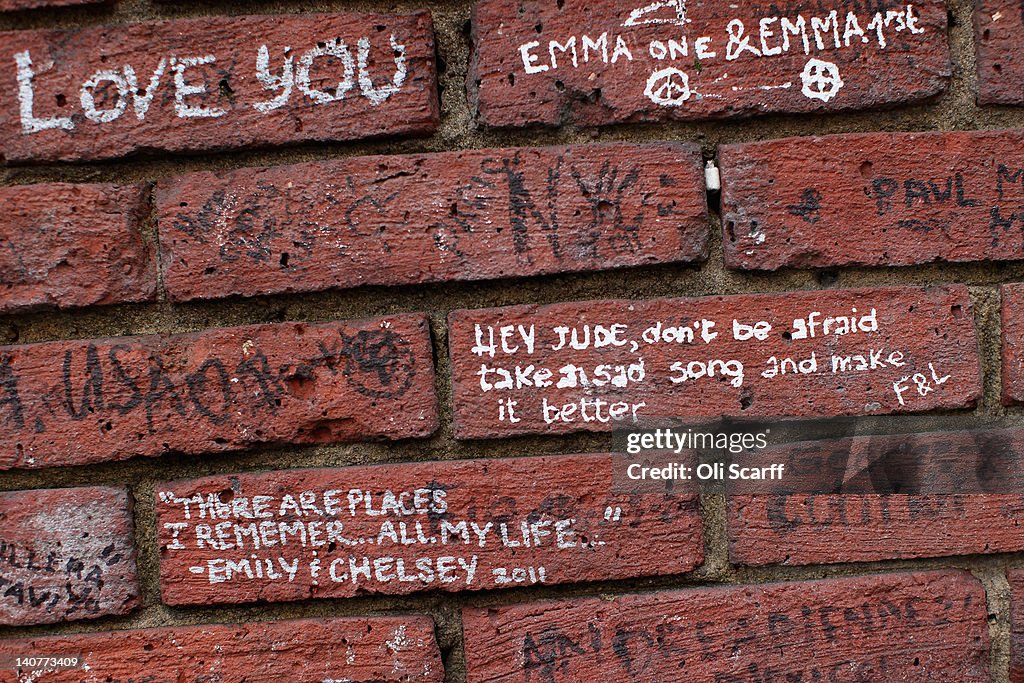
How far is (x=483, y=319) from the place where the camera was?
0.80m

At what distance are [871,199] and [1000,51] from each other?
21 cm

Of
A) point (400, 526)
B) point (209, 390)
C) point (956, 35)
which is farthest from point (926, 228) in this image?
point (209, 390)

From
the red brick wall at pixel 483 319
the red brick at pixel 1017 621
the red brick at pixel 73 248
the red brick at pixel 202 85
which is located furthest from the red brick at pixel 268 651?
the red brick at pixel 1017 621

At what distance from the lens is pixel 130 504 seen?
81 cm

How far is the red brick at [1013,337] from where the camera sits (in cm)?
81

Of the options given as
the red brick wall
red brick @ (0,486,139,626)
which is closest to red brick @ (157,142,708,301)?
the red brick wall

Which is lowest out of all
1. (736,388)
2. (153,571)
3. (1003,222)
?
(153,571)

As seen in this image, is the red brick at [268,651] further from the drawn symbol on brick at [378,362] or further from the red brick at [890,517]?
the red brick at [890,517]

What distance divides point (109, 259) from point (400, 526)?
1.32 ft

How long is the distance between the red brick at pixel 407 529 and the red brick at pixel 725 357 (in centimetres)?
6

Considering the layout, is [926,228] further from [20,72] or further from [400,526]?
[20,72]

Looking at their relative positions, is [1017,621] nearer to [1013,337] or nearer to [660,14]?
[1013,337]

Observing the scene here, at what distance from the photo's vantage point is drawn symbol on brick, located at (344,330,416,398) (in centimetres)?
80

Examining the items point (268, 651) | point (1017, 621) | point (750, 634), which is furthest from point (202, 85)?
point (1017, 621)
